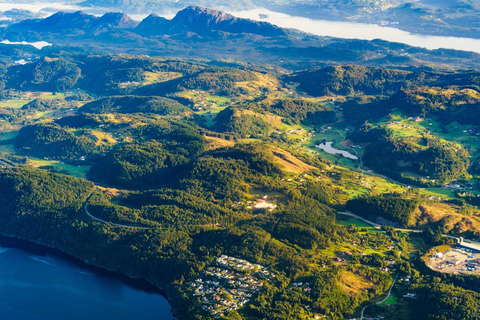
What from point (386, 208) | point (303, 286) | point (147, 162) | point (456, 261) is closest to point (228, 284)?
point (303, 286)

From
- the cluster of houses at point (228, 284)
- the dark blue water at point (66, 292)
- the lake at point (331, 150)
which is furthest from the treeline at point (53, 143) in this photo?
the cluster of houses at point (228, 284)

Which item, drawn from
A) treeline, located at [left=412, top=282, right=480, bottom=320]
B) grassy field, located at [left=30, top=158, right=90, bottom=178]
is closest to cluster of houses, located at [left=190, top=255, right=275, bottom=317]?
treeline, located at [left=412, top=282, right=480, bottom=320]

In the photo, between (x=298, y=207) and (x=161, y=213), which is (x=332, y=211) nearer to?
(x=298, y=207)

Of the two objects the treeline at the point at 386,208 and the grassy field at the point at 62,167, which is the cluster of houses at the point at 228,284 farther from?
the grassy field at the point at 62,167

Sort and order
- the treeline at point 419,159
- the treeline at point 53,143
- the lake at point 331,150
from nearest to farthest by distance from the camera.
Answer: the treeline at point 419,159, the treeline at point 53,143, the lake at point 331,150

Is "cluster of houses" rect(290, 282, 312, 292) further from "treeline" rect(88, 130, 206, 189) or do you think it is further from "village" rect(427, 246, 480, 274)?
"treeline" rect(88, 130, 206, 189)

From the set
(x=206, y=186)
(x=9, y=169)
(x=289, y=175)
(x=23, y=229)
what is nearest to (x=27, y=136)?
(x=9, y=169)

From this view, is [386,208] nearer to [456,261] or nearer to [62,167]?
[456,261]
